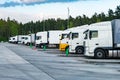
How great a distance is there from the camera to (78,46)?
39.6 m

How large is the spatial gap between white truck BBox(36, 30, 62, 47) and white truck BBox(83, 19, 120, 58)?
24.8m

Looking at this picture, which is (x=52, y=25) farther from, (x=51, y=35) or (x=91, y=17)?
(x=51, y=35)

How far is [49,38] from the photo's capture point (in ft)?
193

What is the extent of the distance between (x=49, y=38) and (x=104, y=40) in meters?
27.4

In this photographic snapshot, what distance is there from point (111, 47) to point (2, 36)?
477 feet

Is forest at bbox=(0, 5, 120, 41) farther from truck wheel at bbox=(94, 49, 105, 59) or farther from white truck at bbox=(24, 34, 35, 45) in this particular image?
truck wheel at bbox=(94, 49, 105, 59)

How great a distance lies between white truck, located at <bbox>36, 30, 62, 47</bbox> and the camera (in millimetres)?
57906

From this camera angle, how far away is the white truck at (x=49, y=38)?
57906 millimetres

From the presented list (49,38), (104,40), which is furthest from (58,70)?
(49,38)

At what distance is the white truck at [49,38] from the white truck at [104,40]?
24.8 metres

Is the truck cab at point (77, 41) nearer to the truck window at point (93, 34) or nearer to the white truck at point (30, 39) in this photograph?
the truck window at point (93, 34)

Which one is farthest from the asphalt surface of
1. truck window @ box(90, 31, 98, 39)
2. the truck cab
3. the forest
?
the forest

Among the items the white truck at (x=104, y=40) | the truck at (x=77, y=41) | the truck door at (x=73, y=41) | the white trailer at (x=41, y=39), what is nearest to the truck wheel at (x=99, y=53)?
the white truck at (x=104, y=40)

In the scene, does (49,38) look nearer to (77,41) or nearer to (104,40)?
(77,41)
